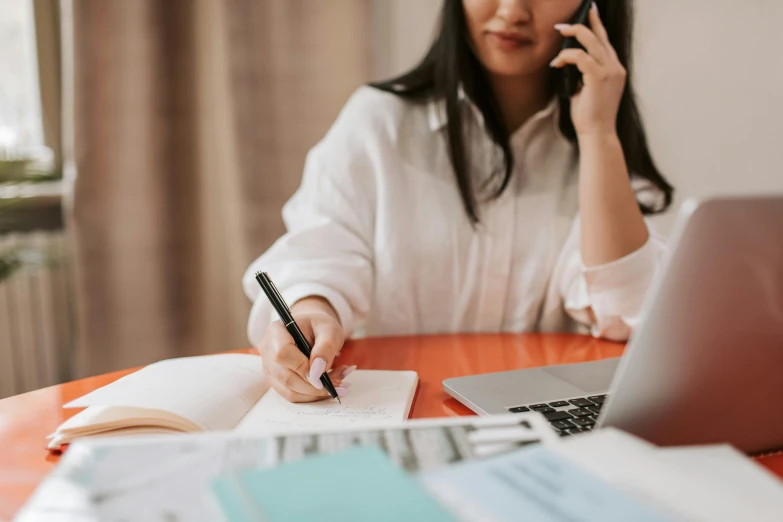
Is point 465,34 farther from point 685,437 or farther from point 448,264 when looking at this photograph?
point 685,437

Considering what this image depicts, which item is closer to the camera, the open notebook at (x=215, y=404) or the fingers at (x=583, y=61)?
the open notebook at (x=215, y=404)

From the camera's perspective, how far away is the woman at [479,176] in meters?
1.01

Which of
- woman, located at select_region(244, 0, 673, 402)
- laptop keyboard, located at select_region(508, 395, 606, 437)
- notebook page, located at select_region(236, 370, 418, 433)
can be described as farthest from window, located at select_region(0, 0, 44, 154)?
laptop keyboard, located at select_region(508, 395, 606, 437)

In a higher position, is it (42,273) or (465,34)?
(465,34)

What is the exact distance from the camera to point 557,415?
0.56 m

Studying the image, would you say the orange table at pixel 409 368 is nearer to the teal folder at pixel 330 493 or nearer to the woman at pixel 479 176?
the woman at pixel 479 176

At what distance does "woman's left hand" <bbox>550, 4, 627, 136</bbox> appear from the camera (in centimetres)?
99

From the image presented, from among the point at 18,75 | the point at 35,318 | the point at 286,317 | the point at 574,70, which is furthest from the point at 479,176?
the point at 18,75

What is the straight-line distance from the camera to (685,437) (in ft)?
1.42

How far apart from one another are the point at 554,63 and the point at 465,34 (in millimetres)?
176

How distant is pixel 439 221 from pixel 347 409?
1.90 ft

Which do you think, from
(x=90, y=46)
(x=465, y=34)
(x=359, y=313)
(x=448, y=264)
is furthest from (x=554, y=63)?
(x=90, y=46)

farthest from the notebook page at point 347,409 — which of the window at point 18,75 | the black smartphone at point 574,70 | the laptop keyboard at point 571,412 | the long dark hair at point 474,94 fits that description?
the window at point 18,75

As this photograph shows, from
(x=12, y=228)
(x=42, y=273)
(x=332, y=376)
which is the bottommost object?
(x=42, y=273)
